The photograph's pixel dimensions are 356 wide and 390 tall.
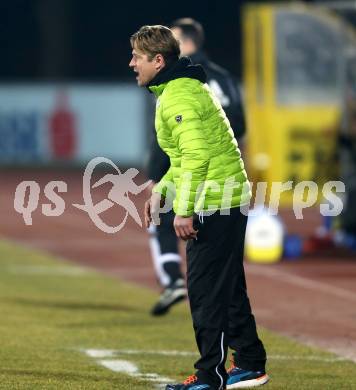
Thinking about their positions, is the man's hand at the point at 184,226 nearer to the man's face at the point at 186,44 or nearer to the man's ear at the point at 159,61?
the man's ear at the point at 159,61

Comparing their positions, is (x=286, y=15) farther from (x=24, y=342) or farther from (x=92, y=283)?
(x=24, y=342)

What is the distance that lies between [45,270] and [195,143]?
7852 mm

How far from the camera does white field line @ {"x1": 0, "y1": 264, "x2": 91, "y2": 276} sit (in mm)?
14930

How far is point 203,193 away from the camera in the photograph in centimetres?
782

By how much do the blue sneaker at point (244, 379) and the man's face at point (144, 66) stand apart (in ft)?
5.80

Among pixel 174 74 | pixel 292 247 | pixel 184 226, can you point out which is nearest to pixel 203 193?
pixel 184 226

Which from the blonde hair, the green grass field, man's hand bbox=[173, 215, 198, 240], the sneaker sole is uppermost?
the blonde hair

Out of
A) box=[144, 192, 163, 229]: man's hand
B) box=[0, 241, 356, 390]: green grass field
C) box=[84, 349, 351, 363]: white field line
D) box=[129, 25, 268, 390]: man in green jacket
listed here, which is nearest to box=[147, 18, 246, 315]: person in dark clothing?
box=[0, 241, 356, 390]: green grass field

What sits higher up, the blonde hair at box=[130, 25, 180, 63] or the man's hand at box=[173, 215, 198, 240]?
the blonde hair at box=[130, 25, 180, 63]

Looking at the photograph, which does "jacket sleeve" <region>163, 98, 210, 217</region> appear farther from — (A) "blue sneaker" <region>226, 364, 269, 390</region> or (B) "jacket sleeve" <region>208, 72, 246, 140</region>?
(B) "jacket sleeve" <region>208, 72, 246, 140</region>

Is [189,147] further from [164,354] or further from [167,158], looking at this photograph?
[167,158]

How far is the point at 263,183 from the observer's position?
20.8 metres

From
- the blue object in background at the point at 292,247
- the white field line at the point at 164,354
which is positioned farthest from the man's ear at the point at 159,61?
the blue object in background at the point at 292,247

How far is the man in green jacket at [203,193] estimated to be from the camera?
7727 millimetres
